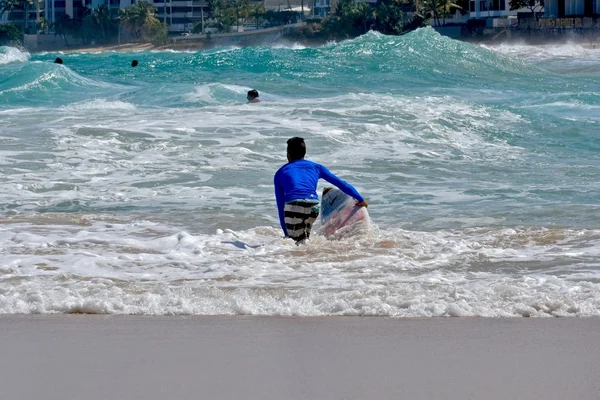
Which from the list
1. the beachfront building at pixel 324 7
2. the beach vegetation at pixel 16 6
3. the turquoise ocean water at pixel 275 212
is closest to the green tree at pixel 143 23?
the beachfront building at pixel 324 7

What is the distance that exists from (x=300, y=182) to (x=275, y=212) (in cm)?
244

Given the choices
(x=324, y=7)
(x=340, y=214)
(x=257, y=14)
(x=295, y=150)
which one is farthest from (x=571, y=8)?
(x=295, y=150)

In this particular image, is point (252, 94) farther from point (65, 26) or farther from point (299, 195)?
point (65, 26)

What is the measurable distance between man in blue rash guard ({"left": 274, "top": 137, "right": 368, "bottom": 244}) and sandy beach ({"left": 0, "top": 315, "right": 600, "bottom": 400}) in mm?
2470

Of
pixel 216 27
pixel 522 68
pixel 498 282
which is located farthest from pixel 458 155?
pixel 216 27

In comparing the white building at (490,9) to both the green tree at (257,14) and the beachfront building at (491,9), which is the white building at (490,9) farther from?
the green tree at (257,14)

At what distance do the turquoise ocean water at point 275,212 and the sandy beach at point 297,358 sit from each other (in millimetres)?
380

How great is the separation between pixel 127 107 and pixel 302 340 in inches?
810

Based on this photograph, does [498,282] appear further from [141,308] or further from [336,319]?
[141,308]

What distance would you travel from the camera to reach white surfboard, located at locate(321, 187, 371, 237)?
332 inches

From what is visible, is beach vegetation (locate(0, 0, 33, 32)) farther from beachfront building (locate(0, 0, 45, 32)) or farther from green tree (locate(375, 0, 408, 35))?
green tree (locate(375, 0, 408, 35))

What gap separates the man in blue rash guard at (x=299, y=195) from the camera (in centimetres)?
819

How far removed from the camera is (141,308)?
6094 mm

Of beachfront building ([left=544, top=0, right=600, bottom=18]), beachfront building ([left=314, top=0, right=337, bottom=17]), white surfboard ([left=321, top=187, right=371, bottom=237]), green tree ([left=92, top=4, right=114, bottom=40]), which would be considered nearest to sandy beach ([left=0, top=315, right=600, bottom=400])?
white surfboard ([left=321, top=187, right=371, bottom=237])
